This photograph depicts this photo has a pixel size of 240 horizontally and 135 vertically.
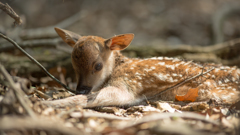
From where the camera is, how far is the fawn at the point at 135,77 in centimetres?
354

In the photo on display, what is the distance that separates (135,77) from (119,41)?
28.7 inches

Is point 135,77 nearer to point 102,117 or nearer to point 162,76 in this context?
point 162,76

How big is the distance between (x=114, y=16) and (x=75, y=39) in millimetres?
7021

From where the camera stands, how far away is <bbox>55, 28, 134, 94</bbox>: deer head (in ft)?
11.6

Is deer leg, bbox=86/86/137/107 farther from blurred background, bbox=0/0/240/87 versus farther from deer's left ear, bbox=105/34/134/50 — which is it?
blurred background, bbox=0/0/240/87

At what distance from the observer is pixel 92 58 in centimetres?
359

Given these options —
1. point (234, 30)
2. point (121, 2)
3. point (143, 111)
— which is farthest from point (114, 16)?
point (143, 111)

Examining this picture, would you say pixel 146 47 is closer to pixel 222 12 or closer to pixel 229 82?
pixel 229 82

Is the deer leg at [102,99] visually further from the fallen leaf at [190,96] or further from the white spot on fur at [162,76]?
the fallen leaf at [190,96]

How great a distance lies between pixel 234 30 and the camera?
9.68 m

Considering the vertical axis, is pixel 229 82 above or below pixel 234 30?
below

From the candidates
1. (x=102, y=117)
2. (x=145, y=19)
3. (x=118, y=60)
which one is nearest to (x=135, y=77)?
(x=118, y=60)

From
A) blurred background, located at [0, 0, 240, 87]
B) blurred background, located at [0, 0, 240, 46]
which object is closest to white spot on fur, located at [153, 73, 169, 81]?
blurred background, located at [0, 0, 240, 87]

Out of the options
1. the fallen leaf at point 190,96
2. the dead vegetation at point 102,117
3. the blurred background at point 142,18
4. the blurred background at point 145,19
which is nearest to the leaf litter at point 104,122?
the dead vegetation at point 102,117
